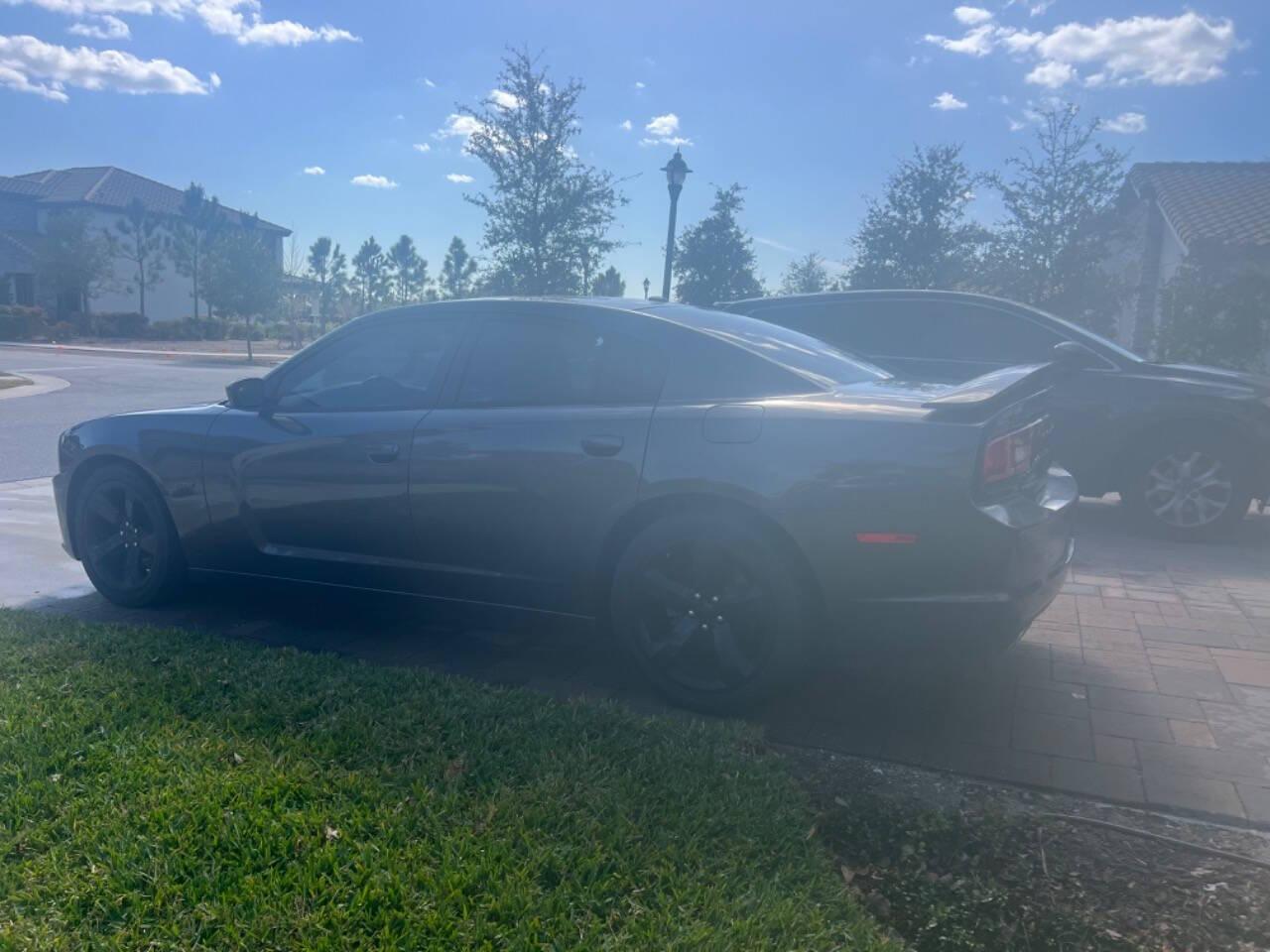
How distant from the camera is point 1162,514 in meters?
7.65

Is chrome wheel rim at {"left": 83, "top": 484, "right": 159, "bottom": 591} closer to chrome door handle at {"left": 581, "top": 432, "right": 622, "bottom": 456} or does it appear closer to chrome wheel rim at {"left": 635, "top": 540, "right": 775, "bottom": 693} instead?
chrome door handle at {"left": 581, "top": 432, "right": 622, "bottom": 456}

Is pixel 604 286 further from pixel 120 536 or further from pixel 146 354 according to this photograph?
pixel 120 536

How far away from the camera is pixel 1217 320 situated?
43.2 feet

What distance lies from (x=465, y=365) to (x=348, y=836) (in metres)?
2.28

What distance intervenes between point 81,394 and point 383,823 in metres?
19.2

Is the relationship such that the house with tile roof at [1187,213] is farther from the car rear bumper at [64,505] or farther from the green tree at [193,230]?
Result: the green tree at [193,230]

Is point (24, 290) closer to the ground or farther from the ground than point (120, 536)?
farther from the ground

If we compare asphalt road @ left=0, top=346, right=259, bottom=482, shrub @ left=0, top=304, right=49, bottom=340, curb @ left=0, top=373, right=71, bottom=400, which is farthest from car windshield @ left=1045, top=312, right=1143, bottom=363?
shrub @ left=0, top=304, right=49, bottom=340

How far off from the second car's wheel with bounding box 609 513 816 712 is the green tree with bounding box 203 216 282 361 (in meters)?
43.8

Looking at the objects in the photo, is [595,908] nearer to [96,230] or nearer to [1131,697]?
[1131,697]

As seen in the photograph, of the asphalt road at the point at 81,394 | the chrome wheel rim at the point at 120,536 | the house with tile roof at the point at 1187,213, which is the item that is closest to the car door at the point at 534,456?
the chrome wheel rim at the point at 120,536

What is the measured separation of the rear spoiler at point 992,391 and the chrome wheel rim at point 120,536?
12.3 ft

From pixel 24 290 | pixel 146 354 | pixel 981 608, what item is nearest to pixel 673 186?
pixel 981 608

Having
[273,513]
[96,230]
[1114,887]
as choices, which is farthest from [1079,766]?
[96,230]
